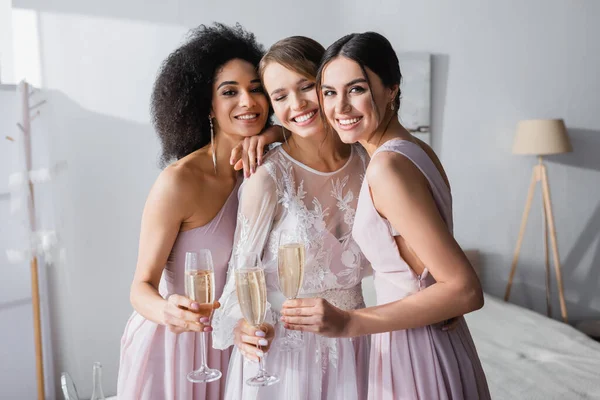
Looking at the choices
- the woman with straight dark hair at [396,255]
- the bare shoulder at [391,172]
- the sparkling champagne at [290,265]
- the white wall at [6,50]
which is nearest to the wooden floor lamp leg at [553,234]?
the woman with straight dark hair at [396,255]

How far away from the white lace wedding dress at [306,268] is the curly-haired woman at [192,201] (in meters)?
0.20

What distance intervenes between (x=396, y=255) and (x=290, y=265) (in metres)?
0.27

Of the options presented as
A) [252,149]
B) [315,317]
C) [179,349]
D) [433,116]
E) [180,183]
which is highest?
[433,116]

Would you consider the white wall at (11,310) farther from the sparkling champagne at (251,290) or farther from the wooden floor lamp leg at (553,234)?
→ the wooden floor lamp leg at (553,234)

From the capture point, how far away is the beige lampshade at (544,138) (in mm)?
4551

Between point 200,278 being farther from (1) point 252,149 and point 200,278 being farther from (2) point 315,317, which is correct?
(1) point 252,149

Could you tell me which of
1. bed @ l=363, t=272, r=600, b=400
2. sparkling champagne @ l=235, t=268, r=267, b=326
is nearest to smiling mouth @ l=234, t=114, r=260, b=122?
sparkling champagne @ l=235, t=268, r=267, b=326

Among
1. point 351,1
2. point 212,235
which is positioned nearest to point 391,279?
point 212,235

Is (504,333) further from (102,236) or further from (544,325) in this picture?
(102,236)

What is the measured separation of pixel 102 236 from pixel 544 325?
9.75 ft

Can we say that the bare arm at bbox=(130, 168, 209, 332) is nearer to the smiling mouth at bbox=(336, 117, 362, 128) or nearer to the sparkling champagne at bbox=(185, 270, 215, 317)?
the sparkling champagne at bbox=(185, 270, 215, 317)

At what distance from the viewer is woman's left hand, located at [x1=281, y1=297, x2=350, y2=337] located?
1.30m

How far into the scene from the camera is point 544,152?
453cm

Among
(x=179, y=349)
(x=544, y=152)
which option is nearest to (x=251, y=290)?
(x=179, y=349)
